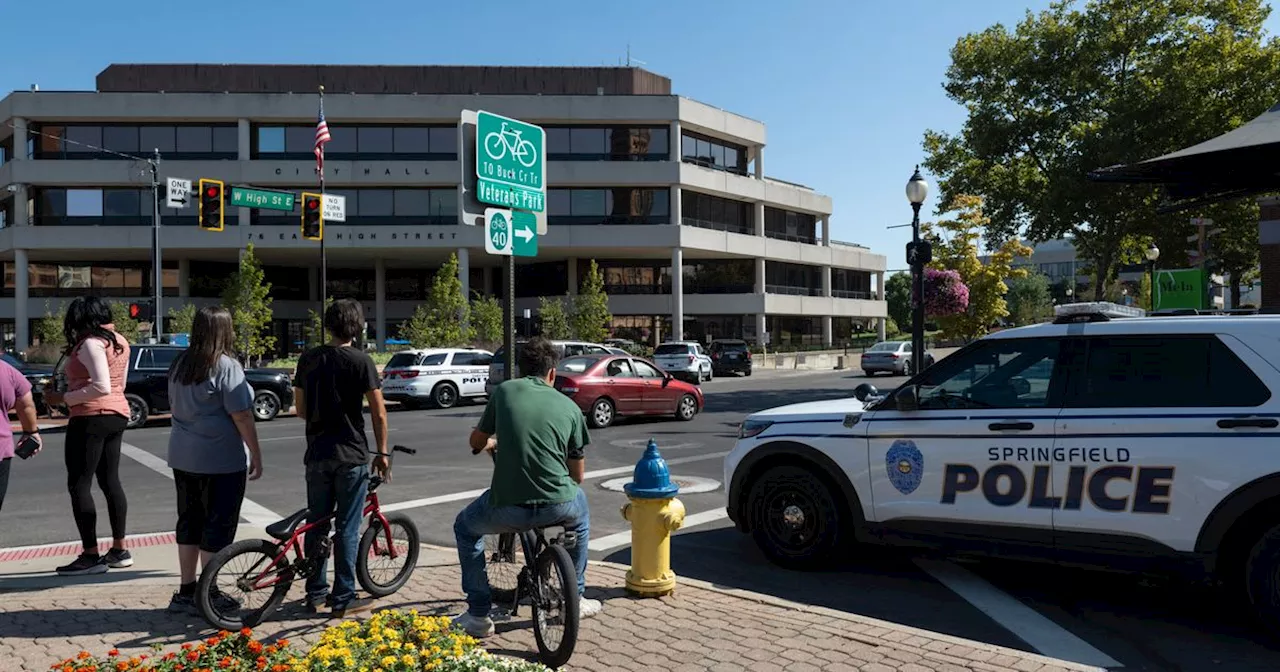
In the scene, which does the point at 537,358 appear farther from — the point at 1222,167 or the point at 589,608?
the point at 1222,167

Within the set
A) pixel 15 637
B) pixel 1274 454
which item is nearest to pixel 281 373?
pixel 15 637

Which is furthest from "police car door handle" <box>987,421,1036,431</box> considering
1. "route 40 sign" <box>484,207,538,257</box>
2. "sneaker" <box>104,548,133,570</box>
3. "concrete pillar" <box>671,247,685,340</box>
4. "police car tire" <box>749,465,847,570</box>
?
"concrete pillar" <box>671,247,685,340</box>

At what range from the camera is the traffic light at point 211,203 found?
82.3ft

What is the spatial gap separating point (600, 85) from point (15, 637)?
5533cm

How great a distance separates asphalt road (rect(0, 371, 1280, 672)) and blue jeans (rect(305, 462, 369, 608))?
2536mm

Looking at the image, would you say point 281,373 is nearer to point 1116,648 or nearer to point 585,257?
point 1116,648

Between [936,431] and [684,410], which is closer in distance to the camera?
[936,431]

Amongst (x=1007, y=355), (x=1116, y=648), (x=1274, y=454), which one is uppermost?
(x=1007, y=355)

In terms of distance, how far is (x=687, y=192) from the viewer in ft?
185

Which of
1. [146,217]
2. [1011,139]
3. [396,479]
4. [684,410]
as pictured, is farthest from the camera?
[146,217]

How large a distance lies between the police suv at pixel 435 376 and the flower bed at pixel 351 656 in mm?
20660

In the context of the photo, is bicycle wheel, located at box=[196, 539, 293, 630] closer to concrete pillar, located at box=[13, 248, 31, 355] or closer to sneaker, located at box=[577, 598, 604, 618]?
sneaker, located at box=[577, 598, 604, 618]

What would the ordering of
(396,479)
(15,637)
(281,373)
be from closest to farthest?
(15,637) < (396,479) < (281,373)

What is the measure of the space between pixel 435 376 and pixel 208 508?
1937 cm
